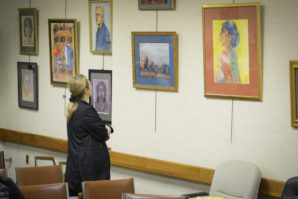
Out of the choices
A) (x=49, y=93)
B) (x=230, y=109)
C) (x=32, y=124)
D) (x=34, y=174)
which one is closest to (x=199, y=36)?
(x=230, y=109)

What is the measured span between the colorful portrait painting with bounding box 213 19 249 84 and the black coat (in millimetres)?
1397

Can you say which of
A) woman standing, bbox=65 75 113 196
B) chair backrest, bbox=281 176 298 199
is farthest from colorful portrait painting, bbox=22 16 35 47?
chair backrest, bbox=281 176 298 199

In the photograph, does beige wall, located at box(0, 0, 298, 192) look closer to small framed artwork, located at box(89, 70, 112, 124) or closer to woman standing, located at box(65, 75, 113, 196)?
small framed artwork, located at box(89, 70, 112, 124)

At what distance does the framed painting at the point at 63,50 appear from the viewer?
23.1ft

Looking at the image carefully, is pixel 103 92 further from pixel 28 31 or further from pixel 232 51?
pixel 232 51

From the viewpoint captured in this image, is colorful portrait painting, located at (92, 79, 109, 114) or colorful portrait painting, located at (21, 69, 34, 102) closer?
colorful portrait painting, located at (92, 79, 109, 114)

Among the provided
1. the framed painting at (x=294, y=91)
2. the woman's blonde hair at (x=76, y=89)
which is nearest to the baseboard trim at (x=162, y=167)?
the framed painting at (x=294, y=91)

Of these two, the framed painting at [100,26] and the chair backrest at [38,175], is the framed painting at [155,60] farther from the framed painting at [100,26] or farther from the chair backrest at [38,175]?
the chair backrest at [38,175]

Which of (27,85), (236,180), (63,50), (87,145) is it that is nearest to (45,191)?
(87,145)

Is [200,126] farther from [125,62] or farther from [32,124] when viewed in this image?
[32,124]

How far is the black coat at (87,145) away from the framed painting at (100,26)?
1387 millimetres

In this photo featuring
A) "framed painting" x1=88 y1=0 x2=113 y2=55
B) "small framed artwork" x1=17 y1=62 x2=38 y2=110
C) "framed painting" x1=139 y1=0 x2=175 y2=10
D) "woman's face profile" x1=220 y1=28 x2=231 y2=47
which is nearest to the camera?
"woman's face profile" x1=220 y1=28 x2=231 y2=47

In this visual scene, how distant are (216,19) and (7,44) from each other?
3.96 m

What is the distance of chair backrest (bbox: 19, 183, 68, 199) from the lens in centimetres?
435
